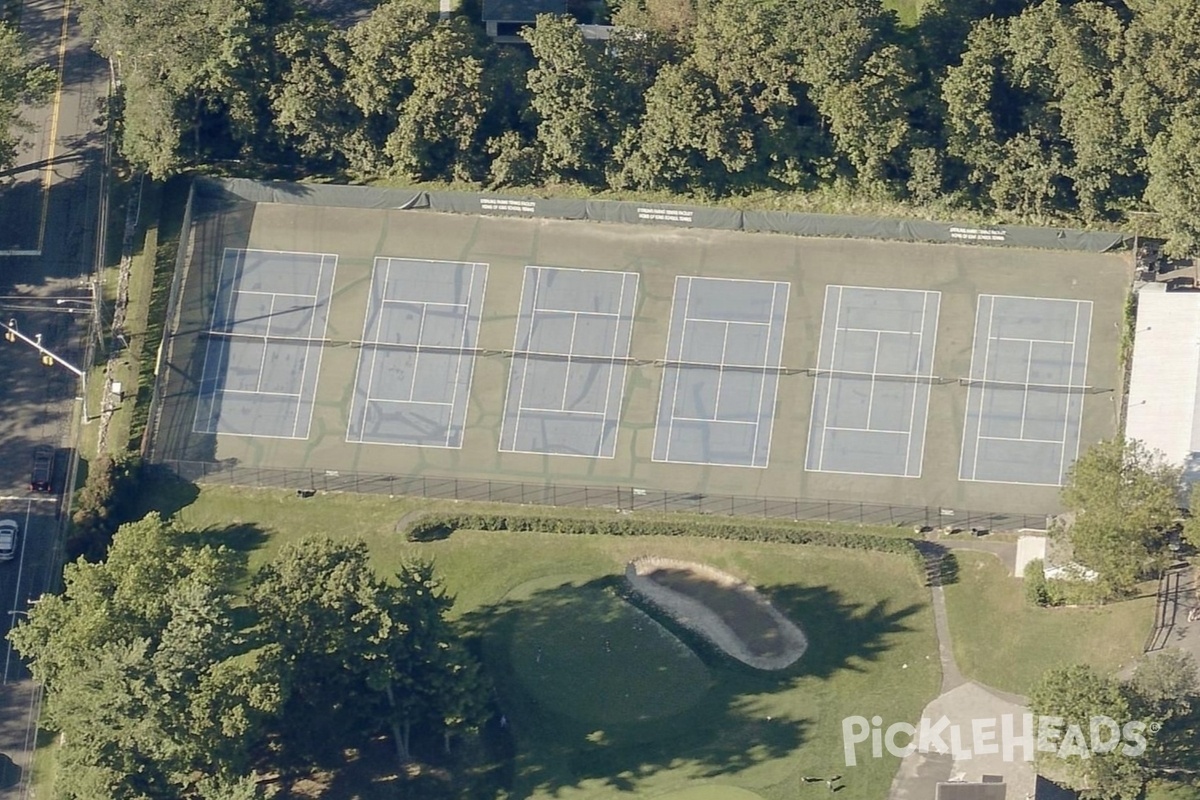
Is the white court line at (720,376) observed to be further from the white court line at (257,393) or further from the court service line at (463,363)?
the white court line at (257,393)

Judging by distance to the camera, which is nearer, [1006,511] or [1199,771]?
[1199,771]

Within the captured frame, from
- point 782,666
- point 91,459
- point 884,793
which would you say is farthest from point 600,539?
point 91,459

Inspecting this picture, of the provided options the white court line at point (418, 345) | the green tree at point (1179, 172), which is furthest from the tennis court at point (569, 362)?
the green tree at point (1179, 172)

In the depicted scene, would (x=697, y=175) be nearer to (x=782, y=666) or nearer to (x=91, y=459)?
(x=782, y=666)

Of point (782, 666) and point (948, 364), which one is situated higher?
point (948, 364)

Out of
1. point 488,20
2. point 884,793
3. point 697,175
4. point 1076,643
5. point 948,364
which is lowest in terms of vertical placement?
point 884,793

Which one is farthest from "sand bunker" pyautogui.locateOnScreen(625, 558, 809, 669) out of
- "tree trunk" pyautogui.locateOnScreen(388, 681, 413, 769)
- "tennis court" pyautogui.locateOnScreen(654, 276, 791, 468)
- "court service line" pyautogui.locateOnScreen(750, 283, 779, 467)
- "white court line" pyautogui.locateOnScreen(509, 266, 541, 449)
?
"tree trunk" pyautogui.locateOnScreen(388, 681, 413, 769)

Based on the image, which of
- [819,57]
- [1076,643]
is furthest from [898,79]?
[1076,643]
